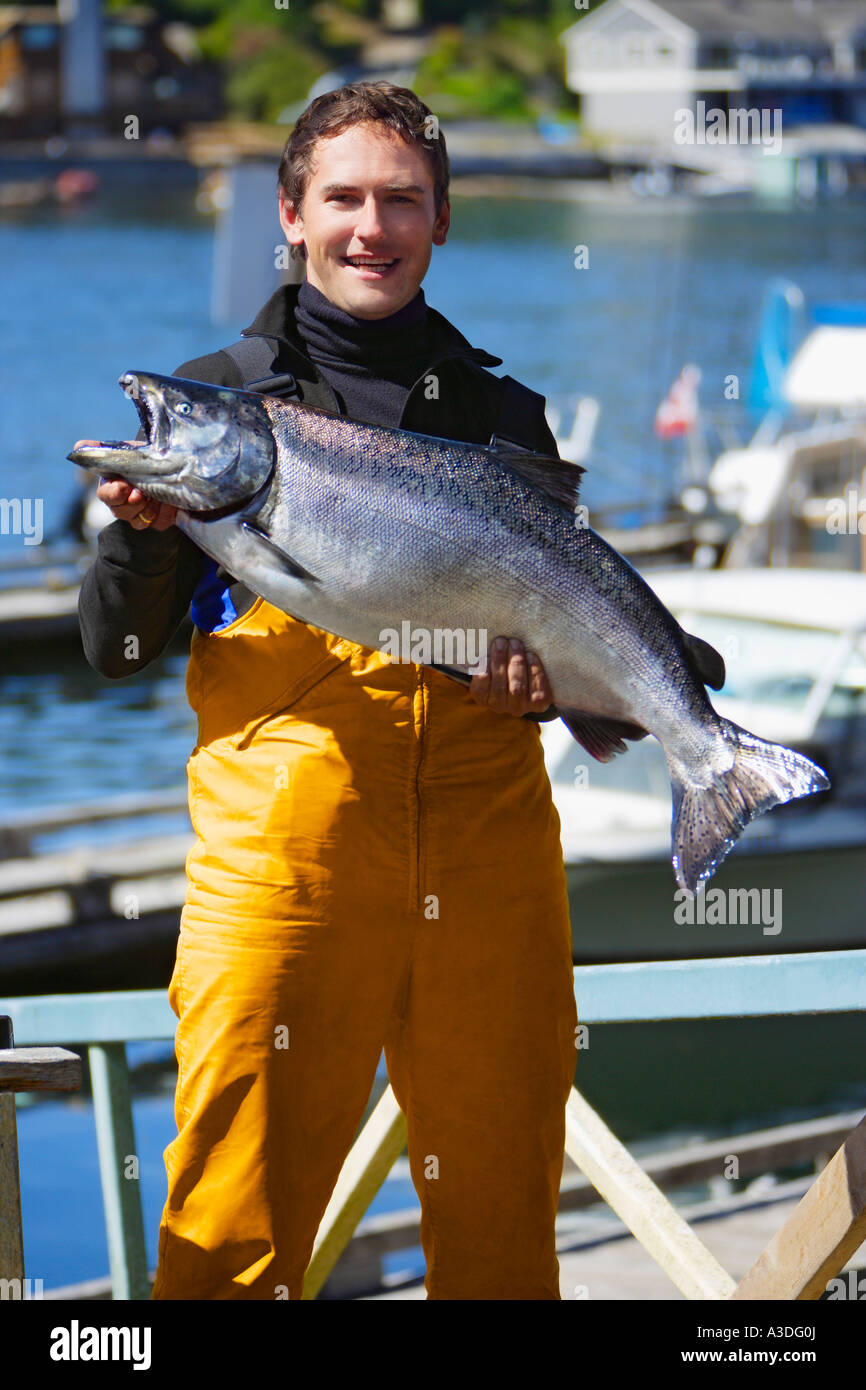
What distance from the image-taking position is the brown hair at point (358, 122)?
2559 mm

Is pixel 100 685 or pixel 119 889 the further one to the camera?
pixel 100 685

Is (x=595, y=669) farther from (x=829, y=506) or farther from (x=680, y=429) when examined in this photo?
(x=680, y=429)

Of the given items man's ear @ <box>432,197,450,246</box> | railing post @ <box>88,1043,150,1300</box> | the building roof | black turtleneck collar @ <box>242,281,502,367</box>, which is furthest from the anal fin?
the building roof

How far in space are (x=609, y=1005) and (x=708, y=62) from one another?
109056 mm

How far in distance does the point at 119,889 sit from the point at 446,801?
8.30 m

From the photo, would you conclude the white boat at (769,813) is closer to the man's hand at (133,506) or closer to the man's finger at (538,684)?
the man's finger at (538,684)

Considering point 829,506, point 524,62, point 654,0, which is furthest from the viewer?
point 524,62

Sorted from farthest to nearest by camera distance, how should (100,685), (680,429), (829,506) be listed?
(680,429) → (100,685) → (829,506)

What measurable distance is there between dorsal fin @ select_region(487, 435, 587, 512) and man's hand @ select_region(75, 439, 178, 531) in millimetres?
480

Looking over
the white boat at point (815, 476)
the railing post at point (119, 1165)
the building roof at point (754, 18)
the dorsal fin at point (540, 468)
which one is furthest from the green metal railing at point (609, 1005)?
the building roof at point (754, 18)

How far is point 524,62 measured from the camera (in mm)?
112188

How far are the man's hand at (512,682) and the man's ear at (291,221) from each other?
692 millimetres

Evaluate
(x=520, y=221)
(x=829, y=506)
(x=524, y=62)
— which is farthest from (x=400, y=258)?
(x=524, y=62)

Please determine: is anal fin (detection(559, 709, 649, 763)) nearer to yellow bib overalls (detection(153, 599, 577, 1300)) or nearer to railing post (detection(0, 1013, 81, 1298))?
yellow bib overalls (detection(153, 599, 577, 1300))
